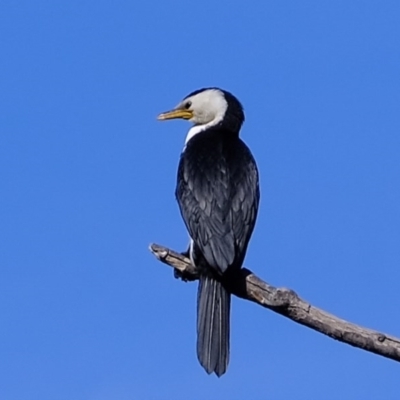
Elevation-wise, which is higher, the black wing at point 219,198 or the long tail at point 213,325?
the black wing at point 219,198

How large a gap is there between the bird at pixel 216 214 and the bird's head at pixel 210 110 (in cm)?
3

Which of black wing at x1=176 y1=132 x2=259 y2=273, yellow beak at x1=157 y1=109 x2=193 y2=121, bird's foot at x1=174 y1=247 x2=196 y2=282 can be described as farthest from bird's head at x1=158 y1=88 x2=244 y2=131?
bird's foot at x1=174 y1=247 x2=196 y2=282

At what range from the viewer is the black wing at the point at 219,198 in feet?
23.5

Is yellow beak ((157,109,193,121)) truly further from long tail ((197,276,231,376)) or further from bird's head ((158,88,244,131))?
long tail ((197,276,231,376))

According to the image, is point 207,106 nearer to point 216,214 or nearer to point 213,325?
point 216,214

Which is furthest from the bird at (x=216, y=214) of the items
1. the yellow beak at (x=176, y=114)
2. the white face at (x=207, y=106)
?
the yellow beak at (x=176, y=114)

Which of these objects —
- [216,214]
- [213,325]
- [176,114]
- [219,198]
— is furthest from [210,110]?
[213,325]

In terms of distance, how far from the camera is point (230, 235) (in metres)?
7.25

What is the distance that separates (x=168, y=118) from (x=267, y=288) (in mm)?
2707

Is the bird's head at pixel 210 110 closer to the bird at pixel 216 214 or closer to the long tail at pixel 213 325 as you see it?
the bird at pixel 216 214

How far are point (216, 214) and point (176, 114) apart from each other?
1.60 metres

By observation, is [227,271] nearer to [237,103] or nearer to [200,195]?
[200,195]

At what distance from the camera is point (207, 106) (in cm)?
859

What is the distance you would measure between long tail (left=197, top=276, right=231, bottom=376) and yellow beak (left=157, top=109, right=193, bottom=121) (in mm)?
1838
